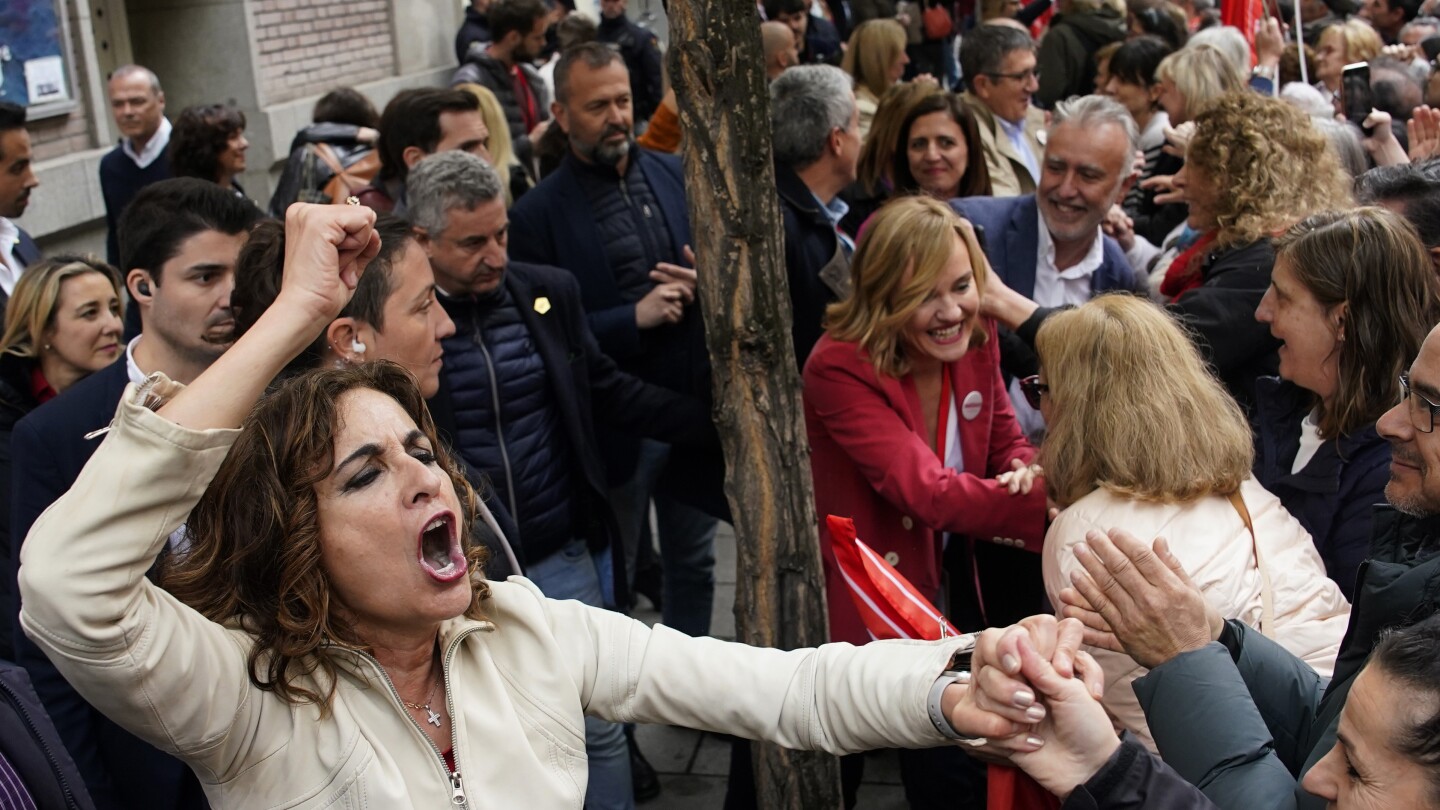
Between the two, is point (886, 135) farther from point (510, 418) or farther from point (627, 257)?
point (510, 418)

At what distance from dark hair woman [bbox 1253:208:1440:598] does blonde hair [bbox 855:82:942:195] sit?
2.34m

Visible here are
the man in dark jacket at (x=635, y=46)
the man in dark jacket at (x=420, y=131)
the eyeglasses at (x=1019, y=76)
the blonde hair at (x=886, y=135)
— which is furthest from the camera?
the man in dark jacket at (x=635, y=46)

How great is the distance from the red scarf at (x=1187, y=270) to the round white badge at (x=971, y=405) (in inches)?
33.4

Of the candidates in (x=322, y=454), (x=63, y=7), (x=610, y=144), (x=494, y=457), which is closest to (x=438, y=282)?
(x=494, y=457)

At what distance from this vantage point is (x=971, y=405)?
4059 mm

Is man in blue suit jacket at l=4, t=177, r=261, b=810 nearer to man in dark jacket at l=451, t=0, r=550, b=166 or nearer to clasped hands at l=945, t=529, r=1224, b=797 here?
clasped hands at l=945, t=529, r=1224, b=797

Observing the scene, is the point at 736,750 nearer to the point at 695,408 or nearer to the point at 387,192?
the point at 695,408

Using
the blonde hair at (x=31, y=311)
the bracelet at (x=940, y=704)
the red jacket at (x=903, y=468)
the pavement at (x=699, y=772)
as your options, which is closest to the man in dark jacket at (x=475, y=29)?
the blonde hair at (x=31, y=311)

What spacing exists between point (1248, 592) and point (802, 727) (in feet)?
3.55

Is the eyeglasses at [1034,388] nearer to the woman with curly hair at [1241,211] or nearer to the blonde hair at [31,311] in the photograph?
the woman with curly hair at [1241,211]

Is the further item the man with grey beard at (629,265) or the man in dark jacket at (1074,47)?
the man in dark jacket at (1074,47)

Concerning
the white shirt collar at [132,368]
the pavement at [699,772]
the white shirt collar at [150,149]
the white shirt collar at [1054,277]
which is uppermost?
the white shirt collar at [132,368]

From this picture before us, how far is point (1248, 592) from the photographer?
2.90 metres

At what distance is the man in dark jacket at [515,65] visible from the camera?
9.04 meters
